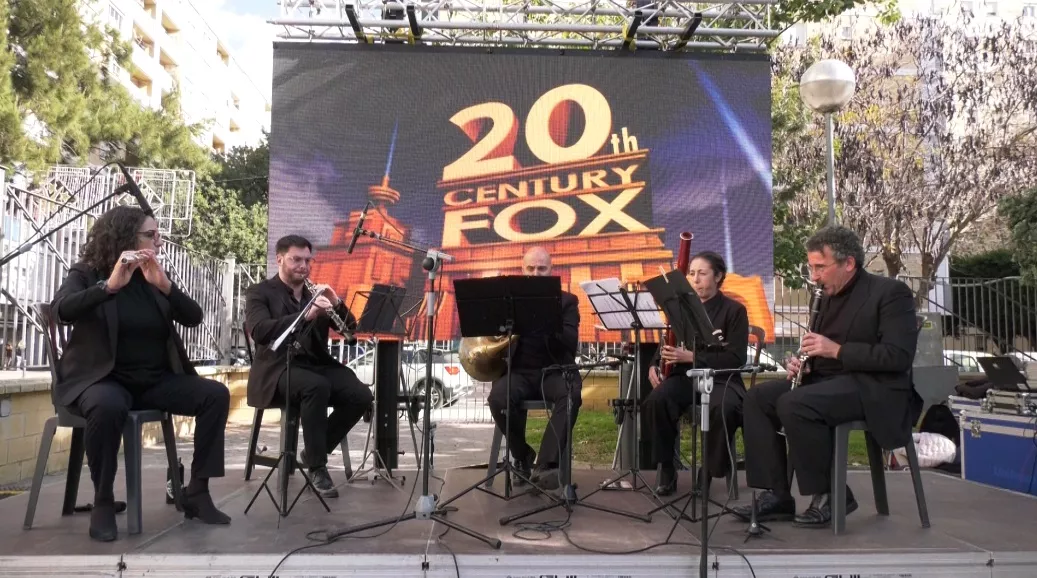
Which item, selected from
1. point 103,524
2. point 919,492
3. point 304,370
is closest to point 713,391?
point 919,492

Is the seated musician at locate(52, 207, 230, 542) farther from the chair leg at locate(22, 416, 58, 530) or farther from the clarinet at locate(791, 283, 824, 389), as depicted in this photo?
the clarinet at locate(791, 283, 824, 389)

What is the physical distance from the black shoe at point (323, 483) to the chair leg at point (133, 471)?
107 centimetres

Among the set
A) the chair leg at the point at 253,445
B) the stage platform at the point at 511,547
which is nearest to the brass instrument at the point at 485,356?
the stage platform at the point at 511,547

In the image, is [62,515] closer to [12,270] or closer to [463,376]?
[12,270]

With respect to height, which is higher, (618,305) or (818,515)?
(618,305)

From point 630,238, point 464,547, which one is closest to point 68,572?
point 464,547

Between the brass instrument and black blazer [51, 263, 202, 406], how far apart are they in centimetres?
212

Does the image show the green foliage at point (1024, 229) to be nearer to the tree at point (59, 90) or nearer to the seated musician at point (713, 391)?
the seated musician at point (713, 391)

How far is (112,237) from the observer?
13.4ft

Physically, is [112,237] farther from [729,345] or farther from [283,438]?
[729,345]

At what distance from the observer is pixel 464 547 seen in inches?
138

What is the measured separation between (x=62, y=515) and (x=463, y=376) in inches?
336

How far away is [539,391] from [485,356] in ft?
1.42

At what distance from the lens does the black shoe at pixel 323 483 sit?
4.81m
